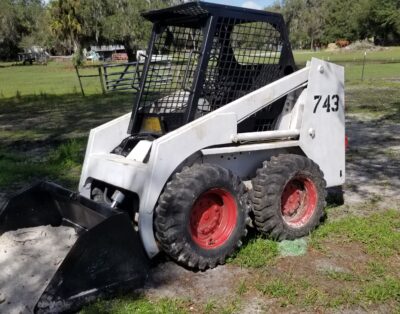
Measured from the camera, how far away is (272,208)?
4.34 meters

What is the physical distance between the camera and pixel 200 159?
419cm

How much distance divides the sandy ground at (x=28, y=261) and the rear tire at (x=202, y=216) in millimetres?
903

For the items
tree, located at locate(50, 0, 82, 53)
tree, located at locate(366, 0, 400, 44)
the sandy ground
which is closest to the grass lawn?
the sandy ground

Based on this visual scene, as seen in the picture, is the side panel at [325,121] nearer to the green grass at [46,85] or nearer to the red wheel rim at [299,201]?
the red wheel rim at [299,201]

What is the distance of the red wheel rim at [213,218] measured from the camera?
161 inches

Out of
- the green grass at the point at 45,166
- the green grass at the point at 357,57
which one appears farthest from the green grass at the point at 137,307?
the green grass at the point at 357,57

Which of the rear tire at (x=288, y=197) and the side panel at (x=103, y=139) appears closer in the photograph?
the rear tire at (x=288, y=197)

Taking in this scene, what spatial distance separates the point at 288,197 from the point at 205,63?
1.50 metres

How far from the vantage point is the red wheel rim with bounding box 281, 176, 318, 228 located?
469 centimetres

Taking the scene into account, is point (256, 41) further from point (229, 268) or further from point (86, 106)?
point (86, 106)

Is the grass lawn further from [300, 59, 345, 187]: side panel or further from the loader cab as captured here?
the loader cab

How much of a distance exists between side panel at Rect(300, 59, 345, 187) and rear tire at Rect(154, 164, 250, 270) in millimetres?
1038

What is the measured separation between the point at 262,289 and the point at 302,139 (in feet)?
5.36

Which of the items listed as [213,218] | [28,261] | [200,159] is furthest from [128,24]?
[28,261]
